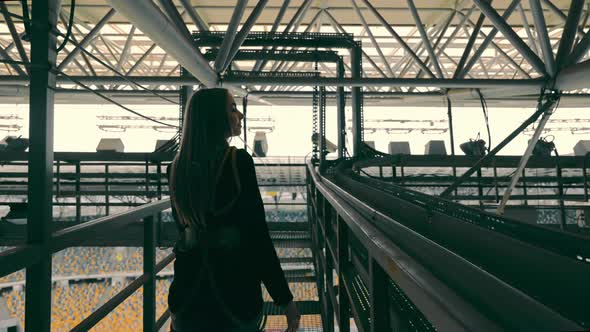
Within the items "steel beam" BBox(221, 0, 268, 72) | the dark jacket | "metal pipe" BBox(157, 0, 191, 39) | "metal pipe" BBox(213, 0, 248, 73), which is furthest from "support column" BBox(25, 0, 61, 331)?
"steel beam" BBox(221, 0, 268, 72)

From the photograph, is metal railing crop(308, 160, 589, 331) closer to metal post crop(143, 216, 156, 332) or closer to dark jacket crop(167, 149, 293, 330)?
dark jacket crop(167, 149, 293, 330)

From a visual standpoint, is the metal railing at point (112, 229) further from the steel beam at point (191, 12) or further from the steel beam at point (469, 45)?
the steel beam at point (469, 45)

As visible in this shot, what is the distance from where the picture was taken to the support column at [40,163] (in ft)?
3.45

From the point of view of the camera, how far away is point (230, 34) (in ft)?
9.29

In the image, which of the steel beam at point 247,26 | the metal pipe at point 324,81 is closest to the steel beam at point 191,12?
the metal pipe at point 324,81

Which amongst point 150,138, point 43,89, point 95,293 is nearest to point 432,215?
point 43,89

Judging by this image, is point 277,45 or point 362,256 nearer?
point 362,256

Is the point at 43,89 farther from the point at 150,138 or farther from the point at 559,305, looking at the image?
the point at 150,138

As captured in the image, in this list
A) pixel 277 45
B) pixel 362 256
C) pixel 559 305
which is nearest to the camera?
pixel 559 305

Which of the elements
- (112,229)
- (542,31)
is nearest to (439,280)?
(112,229)

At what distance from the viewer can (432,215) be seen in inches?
47.3

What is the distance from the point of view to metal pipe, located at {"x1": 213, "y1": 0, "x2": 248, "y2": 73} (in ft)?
8.84

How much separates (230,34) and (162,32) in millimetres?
716

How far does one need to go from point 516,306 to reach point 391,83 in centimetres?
357
